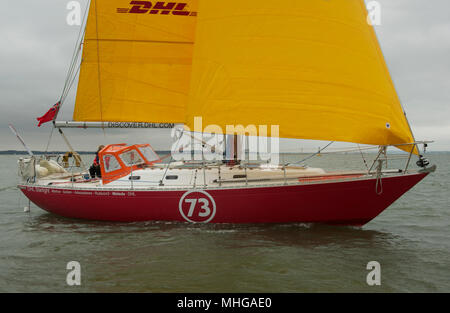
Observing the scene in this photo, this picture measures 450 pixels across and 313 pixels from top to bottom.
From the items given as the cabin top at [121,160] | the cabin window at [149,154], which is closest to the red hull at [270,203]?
the cabin top at [121,160]

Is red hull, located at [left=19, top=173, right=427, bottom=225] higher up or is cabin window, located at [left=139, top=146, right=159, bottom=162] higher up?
cabin window, located at [left=139, top=146, right=159, bottom=162]

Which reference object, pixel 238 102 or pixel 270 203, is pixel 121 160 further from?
pixel 270 203

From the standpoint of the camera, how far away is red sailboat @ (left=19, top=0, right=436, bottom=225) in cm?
697

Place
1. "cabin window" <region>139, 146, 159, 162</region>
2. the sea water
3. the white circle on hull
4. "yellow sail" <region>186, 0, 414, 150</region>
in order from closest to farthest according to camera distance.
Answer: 1. the sea water
2. "yellow sail" <region>186, 0, 414, 150</region>
3. the white circle on hull
4. "cabin window" <region>139, 146, 159, 162</region>

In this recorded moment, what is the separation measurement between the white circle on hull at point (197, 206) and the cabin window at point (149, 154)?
3.42 metres

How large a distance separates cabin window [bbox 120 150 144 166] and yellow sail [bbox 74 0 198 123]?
111 centimetres

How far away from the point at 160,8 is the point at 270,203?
6.32m

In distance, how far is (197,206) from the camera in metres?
8.25

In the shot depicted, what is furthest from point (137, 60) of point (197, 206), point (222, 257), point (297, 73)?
point (222, 257)

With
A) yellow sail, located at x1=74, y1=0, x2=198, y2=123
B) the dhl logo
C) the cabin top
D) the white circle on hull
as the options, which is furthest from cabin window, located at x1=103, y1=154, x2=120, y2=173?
the dhl logo

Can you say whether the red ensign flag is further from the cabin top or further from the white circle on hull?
the white circle on hull

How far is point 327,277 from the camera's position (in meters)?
5.90

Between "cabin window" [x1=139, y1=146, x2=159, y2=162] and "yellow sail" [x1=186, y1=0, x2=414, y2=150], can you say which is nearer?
"yellow sail" [x1=186, y1=0, x2=414, y2=150]
